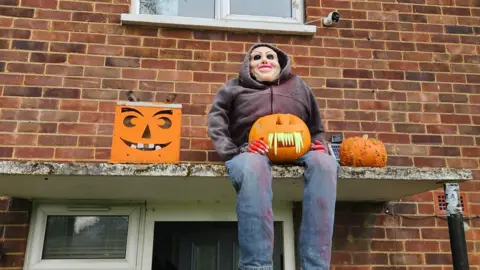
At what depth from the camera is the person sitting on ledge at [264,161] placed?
76.3 inches

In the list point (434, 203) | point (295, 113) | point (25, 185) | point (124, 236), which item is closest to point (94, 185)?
point (25, 185)

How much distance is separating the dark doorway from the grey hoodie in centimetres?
→ 114

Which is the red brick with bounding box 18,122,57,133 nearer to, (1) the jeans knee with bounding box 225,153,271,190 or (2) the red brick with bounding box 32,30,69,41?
(2) the red brick with bounding box 32,30,69,41

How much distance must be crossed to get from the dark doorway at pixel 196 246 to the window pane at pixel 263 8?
178 cm

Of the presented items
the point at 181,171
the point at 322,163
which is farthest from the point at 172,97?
the point at 322,163

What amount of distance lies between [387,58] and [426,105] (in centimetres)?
50

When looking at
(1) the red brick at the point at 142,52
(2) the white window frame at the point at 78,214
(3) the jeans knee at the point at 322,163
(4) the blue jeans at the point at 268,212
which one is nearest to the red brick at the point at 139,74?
(1) the red brick at the point at 142,52

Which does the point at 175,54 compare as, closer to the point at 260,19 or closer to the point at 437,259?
the point at 260,19

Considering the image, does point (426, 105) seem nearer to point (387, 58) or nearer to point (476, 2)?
point (387, 58)

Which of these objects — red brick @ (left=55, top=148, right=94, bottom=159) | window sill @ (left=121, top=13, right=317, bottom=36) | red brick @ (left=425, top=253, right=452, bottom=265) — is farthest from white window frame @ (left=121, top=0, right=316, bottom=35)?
red brick @ (left=425, top=253, right=452, bottom=265)

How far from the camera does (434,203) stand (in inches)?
135

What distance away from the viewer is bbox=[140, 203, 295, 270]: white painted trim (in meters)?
3.28

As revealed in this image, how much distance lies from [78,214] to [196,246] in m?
0.96

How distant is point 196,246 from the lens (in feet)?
12.0
